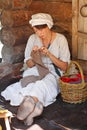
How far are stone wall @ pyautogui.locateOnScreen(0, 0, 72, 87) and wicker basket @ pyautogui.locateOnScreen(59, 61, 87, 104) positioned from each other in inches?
33.9

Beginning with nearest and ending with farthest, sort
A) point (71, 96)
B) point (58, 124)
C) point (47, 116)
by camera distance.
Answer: point (58, 124), point (47, 116), point (71, 96)

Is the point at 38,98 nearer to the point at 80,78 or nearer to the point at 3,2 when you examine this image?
the point at 80,78

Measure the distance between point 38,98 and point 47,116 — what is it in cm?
22

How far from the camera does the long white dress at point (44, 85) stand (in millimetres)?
3424

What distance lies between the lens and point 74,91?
3.45m

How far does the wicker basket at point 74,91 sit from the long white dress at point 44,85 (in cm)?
13

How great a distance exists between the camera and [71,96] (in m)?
3.50

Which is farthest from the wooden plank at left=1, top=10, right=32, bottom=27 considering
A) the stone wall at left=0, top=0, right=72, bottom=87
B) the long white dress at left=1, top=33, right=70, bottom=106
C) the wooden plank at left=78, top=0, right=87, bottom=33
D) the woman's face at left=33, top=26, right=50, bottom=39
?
the wooden plank at left=78, top=0, right=87, bottom=33

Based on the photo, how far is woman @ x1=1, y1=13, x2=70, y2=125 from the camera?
11.3 ft

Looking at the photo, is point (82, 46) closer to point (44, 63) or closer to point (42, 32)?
point (44, 63)

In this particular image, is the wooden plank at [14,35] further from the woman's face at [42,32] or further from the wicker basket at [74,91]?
the wicker basket at [74,91]

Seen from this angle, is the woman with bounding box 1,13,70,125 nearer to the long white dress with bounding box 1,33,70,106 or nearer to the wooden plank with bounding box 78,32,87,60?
the long white dress with bounding box 1,33,70,106

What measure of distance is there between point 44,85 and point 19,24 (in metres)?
1.14

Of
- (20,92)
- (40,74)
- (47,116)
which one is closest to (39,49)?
(40,74)
